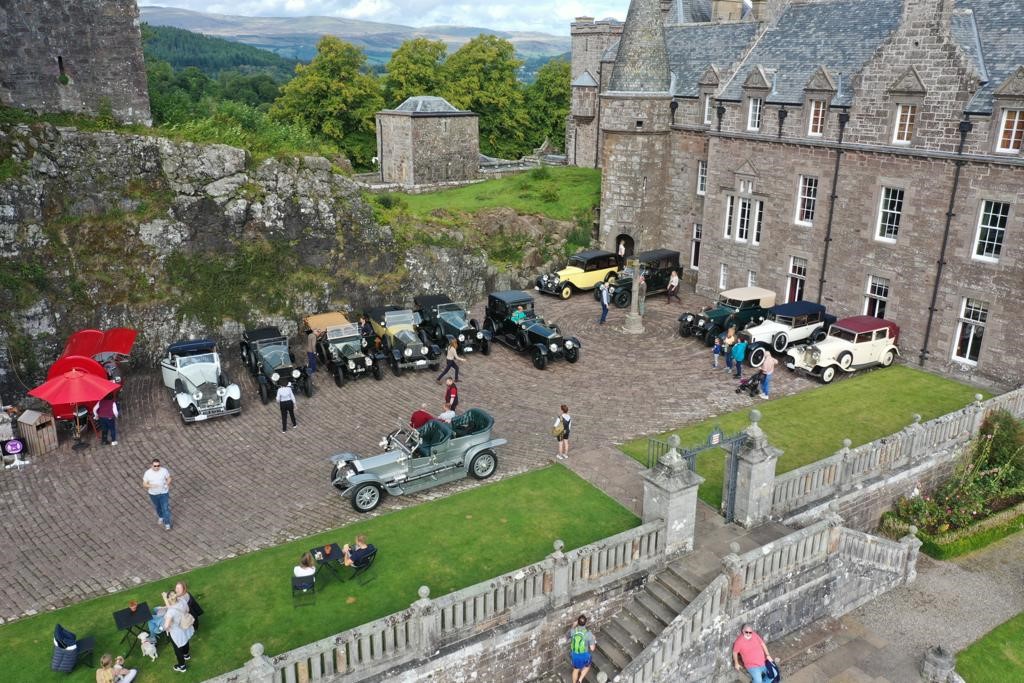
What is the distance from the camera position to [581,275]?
3278 centimetres

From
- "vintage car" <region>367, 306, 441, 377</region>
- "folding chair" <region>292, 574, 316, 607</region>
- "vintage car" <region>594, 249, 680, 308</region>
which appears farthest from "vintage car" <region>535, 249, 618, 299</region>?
"folding chair" <region>292, 574, 316, 607</region>

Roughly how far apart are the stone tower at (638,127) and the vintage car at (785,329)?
10452mm

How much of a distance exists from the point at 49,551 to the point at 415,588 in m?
7.71

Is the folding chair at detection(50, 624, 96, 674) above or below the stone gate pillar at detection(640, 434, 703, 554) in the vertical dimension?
below

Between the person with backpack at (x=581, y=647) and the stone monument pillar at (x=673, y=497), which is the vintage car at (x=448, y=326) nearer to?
the stone monument pillar at (x=673, y=497)

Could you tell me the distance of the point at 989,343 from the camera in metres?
22.5

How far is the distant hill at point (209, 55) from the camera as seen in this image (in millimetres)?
169250

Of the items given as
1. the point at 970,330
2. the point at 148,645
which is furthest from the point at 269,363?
the point at 970,330

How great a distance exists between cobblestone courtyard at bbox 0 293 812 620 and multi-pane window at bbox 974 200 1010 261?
21.9ft

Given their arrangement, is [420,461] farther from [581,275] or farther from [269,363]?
[581,275]

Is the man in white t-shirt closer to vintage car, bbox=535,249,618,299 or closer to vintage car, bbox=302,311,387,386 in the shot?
vintage car, bbox=302,311,387,386

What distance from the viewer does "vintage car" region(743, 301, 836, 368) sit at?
24.5m

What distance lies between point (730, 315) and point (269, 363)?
641 inches

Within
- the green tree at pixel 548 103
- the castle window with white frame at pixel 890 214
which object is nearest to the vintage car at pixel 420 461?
the castle window with white frame at pixel 890 214
